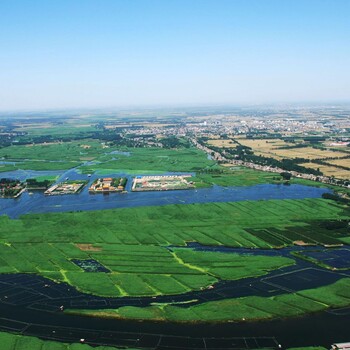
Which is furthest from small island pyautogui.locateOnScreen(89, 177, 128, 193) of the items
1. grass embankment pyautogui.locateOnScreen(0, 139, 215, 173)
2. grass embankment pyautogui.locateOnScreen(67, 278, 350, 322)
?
grass embankment pyautogui.locateOnScreen(67, 278, 350, 322)

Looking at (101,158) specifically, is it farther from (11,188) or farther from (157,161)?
(11,188)

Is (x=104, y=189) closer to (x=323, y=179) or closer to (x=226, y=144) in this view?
(x=323, y=179)

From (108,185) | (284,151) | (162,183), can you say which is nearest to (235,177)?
(162,183)

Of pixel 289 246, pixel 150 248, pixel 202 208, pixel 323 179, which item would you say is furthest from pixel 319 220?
pixel 323 179

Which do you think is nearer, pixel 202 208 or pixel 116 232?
pixel 116 232

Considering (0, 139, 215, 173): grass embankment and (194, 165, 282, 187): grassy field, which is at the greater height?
(0, 139, 215, 173): grass embankment

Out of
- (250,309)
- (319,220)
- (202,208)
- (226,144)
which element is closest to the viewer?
(250,309)

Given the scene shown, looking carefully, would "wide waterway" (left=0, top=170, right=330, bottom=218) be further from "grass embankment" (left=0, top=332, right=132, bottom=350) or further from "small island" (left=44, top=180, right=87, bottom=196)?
"grass embankment" (left=0, top=332, right=132, bottom=350)
